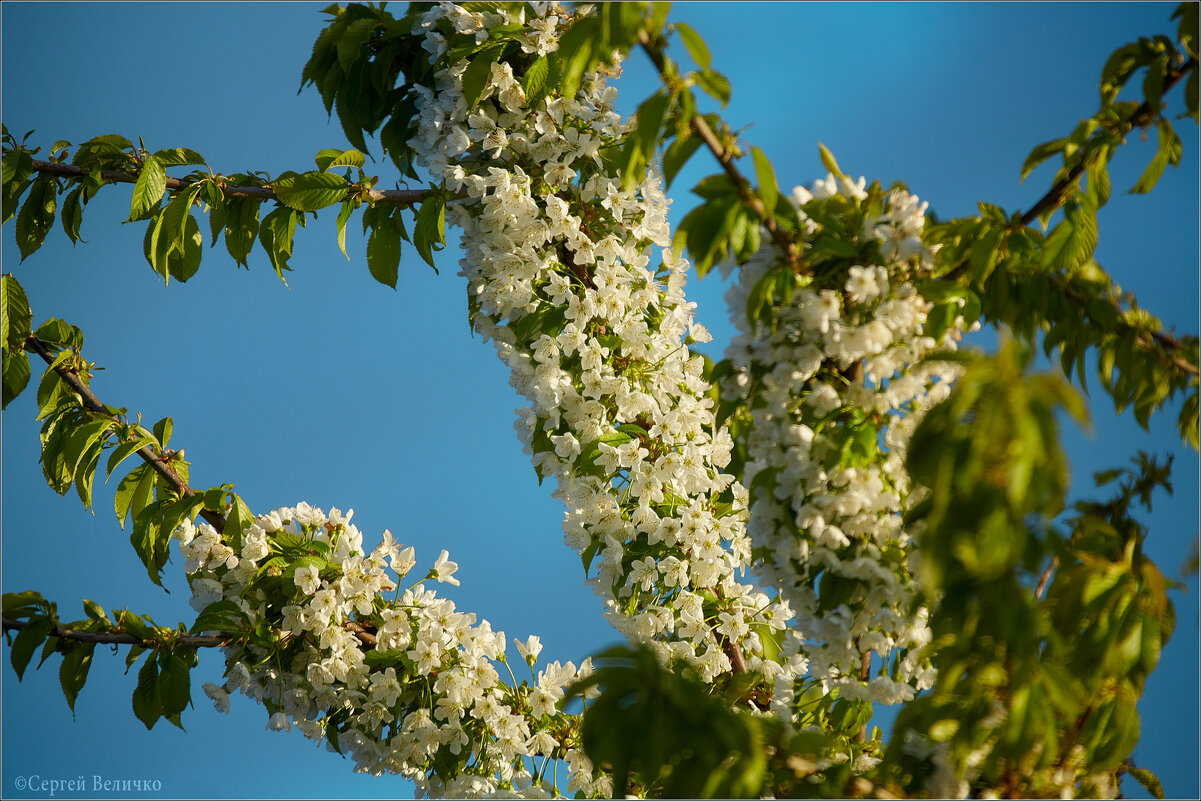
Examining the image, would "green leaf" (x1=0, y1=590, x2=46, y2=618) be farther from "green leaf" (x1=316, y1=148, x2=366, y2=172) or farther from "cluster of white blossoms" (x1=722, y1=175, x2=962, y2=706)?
"cluster of white blossoms" (x1=722, y1=175, x2=962, y2=706)

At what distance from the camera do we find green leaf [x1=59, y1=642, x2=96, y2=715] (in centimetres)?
177

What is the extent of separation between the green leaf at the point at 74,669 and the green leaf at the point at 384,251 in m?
0.93

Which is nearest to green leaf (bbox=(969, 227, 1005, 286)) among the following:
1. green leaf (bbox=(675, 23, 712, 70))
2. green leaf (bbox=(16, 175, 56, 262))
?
green leaf (bbox=(675, 23, 712, 70))

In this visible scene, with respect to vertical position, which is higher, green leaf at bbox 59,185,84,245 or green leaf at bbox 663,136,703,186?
green leaf at bbox 59,185,84,245

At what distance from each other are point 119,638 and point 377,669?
475 mm

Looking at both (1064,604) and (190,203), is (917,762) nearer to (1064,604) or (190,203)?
(1064,604)

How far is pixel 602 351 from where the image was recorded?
6.27ft

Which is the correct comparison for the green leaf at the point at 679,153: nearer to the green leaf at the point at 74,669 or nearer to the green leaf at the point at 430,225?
the green leaf at the point at 430,225

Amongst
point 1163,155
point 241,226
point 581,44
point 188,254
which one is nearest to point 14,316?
point 188,254

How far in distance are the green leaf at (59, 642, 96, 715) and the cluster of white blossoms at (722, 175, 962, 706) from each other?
1272 millimetres

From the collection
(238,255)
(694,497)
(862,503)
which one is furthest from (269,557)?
(862,503)

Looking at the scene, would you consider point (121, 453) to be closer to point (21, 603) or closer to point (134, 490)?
point (134, 490)

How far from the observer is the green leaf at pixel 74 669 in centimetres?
177

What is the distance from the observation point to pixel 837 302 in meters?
1.23
